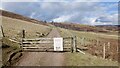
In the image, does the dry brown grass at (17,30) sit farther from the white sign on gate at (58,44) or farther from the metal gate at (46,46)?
the white sign on gate at (58,44)

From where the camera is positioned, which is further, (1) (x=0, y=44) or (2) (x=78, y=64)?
(1) (x=0, y=44)

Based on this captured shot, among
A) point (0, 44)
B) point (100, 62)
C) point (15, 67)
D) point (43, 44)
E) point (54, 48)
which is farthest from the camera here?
point (43, 44)

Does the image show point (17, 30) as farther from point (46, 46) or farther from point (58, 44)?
point (58, 44)

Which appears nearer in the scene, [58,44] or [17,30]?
[58,44]

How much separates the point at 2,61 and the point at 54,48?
9435mm

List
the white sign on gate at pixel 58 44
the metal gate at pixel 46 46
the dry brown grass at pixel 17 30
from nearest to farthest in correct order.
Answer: the metal gate at pixel 46 46
the white sign on gate at pixel 58 44
the dry brown grass at pixel 17 30

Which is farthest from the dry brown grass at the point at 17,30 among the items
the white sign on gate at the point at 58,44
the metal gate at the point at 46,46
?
the white sign on gate at the point at 58,44

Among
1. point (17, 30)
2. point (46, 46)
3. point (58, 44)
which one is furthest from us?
point (17, 30)

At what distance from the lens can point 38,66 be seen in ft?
60.2

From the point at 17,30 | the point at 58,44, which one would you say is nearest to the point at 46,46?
the point at 58,44

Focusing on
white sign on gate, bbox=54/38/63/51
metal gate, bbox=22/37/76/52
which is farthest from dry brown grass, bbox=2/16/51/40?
white sign on gate, bbox=54/38/63/51

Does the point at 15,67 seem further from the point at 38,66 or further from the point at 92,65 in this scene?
the point at 92,65

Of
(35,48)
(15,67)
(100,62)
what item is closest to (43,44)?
(35,48)

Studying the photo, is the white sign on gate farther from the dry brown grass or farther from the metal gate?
the dry brown grass
